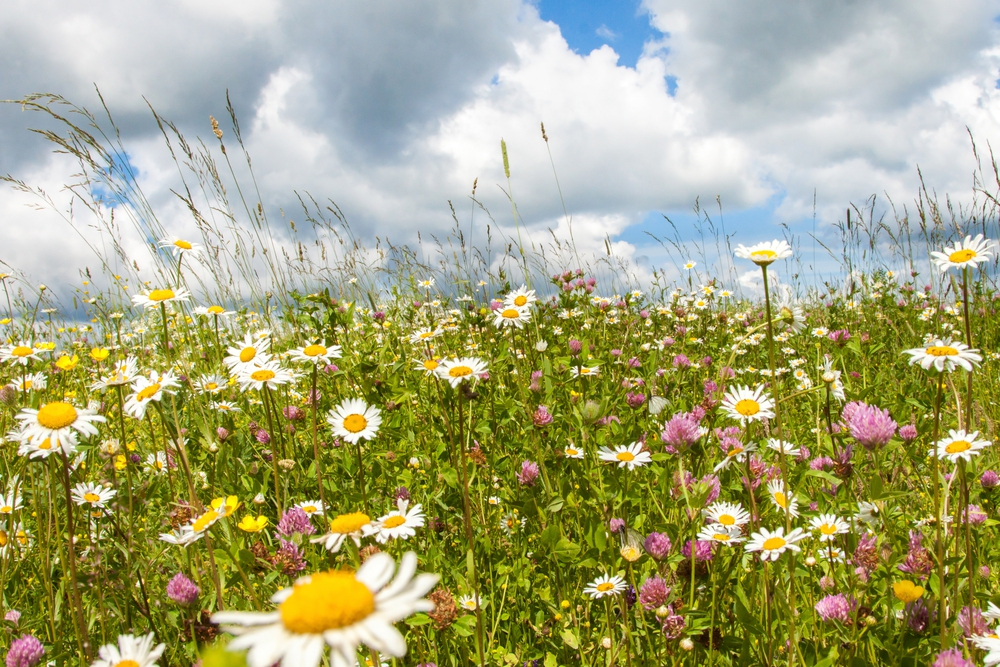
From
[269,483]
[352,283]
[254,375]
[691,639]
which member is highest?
[352,283]

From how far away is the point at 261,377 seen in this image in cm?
196

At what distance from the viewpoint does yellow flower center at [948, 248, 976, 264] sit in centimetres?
136

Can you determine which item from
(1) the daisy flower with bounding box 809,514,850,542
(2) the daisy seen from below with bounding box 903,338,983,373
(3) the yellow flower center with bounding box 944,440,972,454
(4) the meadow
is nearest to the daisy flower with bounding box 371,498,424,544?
(4) the meadow

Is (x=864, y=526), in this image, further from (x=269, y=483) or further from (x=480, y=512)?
(x=269, y=483)

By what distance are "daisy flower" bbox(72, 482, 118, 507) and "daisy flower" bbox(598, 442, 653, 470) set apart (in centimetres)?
163

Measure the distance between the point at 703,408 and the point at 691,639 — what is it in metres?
0.87

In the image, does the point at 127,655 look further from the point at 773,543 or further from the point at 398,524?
the point at 773,543

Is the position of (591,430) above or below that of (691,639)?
above

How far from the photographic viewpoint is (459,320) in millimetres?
3902

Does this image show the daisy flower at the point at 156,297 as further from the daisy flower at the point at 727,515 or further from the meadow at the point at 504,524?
the daisy flower at the point at 727,515

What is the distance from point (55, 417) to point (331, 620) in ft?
4.31

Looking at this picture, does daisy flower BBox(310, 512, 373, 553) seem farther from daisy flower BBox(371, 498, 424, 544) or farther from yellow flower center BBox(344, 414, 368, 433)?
yellow flower center BBox(344, 414, 368, 433)

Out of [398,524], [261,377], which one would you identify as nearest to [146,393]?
[261,377]

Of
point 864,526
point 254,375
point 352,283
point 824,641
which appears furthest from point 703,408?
point 352,283
